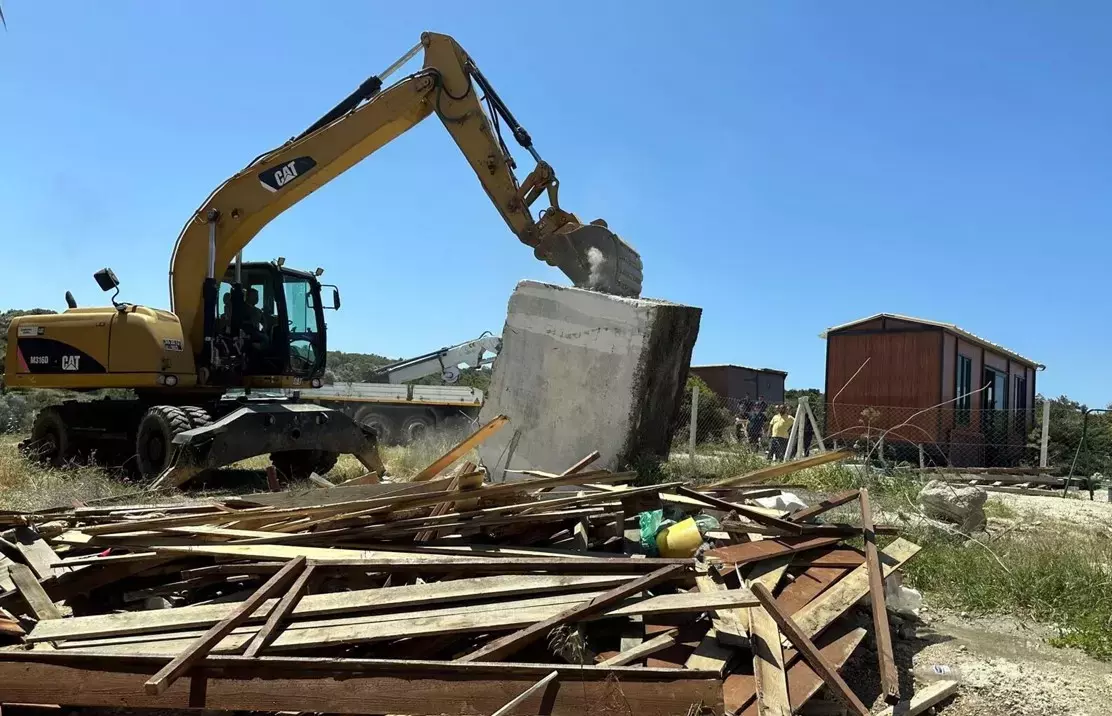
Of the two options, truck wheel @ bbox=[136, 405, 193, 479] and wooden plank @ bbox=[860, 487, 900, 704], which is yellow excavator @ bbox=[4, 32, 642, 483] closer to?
truck wheel @ bbox=[136, 405, 193, 479]

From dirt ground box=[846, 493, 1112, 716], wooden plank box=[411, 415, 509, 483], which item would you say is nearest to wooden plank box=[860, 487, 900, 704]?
dirt ground box=[846, 493, 1112, 716]

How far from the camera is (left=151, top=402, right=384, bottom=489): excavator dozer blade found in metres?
8.57

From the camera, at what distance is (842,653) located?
146 inches

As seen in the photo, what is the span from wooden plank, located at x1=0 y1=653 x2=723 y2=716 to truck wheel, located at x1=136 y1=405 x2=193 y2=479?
635cm

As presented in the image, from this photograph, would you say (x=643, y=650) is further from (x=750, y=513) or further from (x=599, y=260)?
(x=599, y=260)

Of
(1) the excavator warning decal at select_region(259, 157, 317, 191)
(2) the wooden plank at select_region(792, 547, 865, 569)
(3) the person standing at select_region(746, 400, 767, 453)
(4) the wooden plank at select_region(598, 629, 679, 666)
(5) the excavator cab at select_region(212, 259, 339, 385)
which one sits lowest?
(4) the wooden plank at select_region(598, 629, 679, 666)

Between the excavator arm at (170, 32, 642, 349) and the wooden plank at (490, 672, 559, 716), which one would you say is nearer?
the wooden plank at (490, 672, 559, 716)

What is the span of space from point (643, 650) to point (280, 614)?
5.11 ft

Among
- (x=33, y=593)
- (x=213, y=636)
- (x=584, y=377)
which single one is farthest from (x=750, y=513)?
(x=33, y=593)

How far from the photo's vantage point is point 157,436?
9.41 meters

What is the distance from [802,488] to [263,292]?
23.8 feet

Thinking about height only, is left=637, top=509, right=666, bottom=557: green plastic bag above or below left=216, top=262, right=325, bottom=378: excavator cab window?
below

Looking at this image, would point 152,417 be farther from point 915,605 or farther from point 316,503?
point 915,605

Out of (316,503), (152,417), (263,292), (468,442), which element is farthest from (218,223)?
(316,503)
